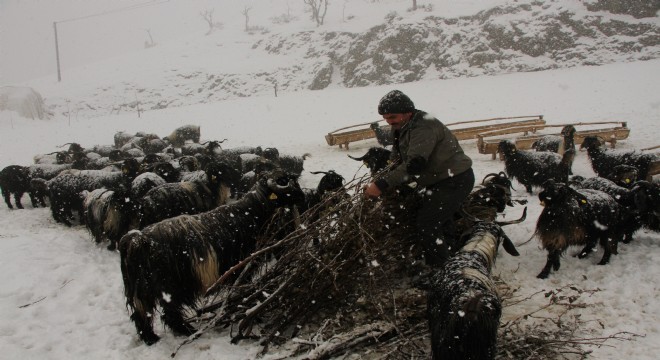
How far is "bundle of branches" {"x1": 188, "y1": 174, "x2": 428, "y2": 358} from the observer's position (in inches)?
135

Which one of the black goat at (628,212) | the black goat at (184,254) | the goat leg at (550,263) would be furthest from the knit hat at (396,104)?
the black goat at (628,212)

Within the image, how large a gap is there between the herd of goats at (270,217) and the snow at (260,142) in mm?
407

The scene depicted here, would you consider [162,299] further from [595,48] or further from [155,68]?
[155,68]

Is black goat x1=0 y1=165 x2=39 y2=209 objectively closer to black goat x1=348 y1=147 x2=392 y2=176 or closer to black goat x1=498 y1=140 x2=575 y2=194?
black goat x1=348 y1=147 x2=392 y2=176

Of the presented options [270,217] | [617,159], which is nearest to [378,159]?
[270,217]

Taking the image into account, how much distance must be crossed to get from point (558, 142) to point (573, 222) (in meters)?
5.94

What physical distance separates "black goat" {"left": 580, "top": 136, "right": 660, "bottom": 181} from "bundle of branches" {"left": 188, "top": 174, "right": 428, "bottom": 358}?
6.24 metres

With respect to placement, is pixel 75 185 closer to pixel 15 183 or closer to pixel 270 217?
pixel 15 183

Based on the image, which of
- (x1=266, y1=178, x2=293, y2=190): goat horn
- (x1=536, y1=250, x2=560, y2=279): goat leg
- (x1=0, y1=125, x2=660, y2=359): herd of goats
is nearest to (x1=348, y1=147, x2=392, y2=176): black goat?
(x1=0, y1=125, x2=660, y2=359): herd of goats

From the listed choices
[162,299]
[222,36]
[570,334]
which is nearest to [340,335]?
[162,299]

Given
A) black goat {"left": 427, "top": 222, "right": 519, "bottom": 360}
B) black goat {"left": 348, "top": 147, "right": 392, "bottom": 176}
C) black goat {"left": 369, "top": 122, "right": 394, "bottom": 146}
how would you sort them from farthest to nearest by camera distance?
black goat {"left": 369, "top": 122, "right": 394, "bottom": 146} → black goat {"left": 348, "top": 147, "right": 392, "bottom": 176} → black goat {"left": 427, "top": 222, "right": 519, "bottom": 360}

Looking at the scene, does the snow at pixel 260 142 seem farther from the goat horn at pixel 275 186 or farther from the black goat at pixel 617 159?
the goat horn at pixel 275 186

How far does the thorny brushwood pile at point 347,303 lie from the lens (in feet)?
10.6

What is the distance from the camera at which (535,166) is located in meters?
8.27
